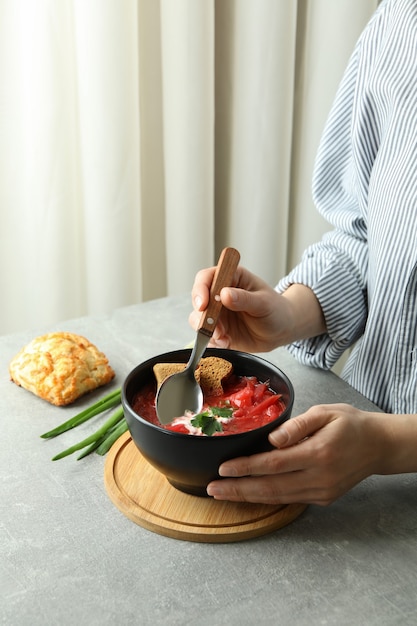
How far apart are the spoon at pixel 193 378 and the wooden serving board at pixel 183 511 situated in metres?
0.09

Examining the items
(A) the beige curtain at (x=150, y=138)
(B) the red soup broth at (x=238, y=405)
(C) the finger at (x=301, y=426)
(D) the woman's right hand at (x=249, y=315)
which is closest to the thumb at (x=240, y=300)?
(D) the woman's right hand at (x=249, y=315)

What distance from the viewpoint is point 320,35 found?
2.32 metres

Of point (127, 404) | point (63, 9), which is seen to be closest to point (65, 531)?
point (127, 404)

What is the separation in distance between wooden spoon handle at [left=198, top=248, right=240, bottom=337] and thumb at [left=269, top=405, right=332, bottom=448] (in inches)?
8.9

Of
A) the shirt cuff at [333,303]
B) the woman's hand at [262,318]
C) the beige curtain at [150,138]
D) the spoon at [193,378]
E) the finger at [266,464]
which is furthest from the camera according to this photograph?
the beige curtain at [150,138]

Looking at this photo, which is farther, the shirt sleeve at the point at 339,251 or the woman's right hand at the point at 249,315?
the shirt sleeve at the point at 339,251

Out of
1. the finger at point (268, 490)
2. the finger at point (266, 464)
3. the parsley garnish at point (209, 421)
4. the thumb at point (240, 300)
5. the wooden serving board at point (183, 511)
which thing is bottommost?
the wooden serving board at point (183, 511)

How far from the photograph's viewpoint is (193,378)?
1062 millimetres

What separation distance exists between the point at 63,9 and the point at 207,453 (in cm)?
144

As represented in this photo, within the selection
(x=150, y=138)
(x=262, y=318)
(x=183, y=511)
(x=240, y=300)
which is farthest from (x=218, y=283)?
(x=150, y=138)

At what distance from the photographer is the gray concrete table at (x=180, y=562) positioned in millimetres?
793

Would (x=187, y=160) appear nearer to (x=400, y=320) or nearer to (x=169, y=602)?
(x=400, y=320)

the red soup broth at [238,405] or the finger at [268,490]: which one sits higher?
the red soup broth at [238,405]

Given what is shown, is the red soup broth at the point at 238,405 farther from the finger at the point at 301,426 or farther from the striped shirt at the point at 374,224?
the striped shirt at the point at 374,224
